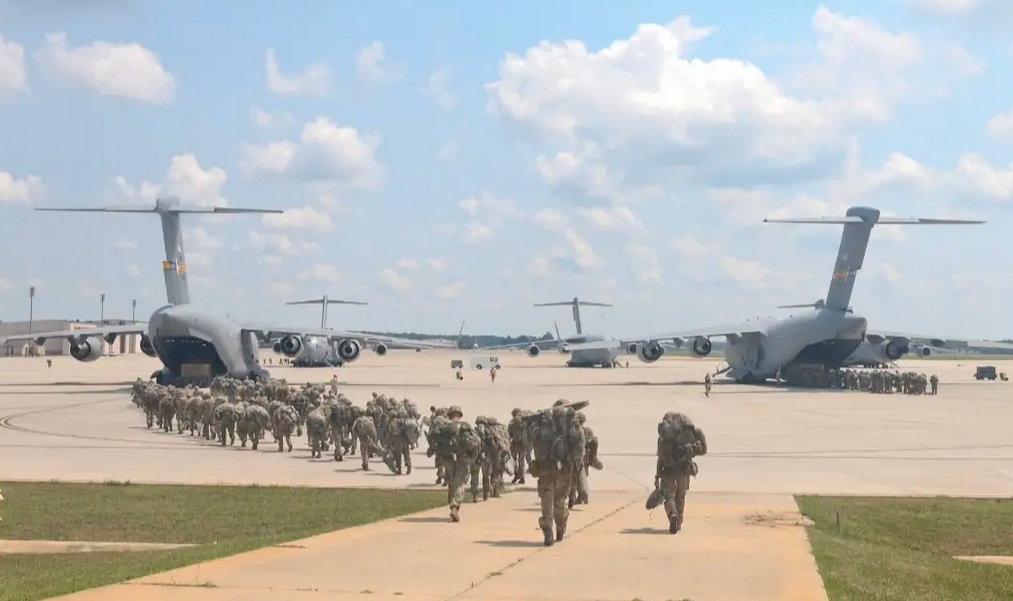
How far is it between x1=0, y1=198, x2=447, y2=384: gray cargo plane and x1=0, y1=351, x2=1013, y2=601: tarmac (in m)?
3.39

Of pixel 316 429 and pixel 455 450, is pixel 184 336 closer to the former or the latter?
Result: pixel 316 429

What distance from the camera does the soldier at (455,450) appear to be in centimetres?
1408

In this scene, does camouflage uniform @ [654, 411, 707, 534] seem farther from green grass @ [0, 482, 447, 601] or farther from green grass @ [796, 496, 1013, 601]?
green grass @ [0, 482, 447, 601]

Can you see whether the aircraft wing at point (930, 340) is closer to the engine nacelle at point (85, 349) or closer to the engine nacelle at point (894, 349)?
the engine nacelle at point (894, 349)

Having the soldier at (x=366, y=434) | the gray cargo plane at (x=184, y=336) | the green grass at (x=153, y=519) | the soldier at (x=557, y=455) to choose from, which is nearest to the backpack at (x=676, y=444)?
the soldier at (x=557, y=455)

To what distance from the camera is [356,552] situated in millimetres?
10969

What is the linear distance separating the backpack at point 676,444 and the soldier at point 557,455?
1.13 m

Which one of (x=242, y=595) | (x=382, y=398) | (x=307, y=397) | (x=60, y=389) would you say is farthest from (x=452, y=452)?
(x=60, y=389)

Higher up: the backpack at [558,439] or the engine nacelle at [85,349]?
the engine nacelle at [85,349]

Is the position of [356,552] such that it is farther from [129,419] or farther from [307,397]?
[129,419]

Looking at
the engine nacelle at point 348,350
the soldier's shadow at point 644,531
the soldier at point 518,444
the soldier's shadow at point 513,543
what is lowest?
the soldier's shadow at point 644,531

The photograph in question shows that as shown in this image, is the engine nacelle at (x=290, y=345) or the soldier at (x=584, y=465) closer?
the soldier at (x=584, y=465)

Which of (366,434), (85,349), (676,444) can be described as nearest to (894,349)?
(85,349)

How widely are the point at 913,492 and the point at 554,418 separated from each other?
313 inches
